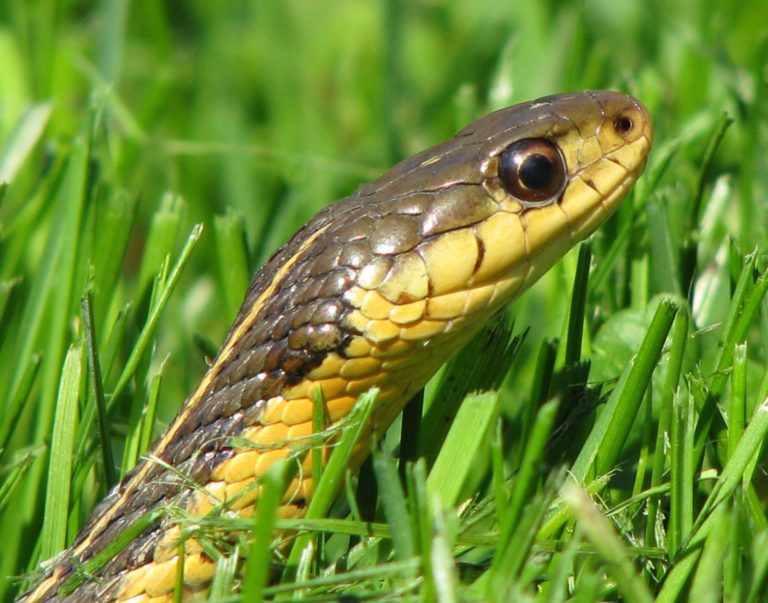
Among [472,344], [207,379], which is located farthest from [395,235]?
[207,379]

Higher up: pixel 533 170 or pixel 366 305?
pixel 533 170

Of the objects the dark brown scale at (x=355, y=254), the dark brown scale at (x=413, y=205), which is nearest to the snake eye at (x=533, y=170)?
the dark brown scale at (x=413, y=205)

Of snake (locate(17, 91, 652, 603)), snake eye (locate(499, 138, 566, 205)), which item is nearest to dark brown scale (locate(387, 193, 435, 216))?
snake (locate(17, 91, 652, 603))

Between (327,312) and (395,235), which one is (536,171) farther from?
(327,312)

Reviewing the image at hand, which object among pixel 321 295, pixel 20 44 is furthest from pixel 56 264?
pixel 20 44

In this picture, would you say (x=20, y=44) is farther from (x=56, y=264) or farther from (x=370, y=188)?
(x=370, y=188)

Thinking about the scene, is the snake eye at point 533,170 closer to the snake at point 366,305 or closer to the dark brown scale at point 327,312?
the snake at point 366,305

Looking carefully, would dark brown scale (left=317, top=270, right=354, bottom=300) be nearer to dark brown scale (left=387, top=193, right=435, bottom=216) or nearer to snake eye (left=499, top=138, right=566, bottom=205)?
dark brown scale (left=387, top=193, right=435, bottom=216)
